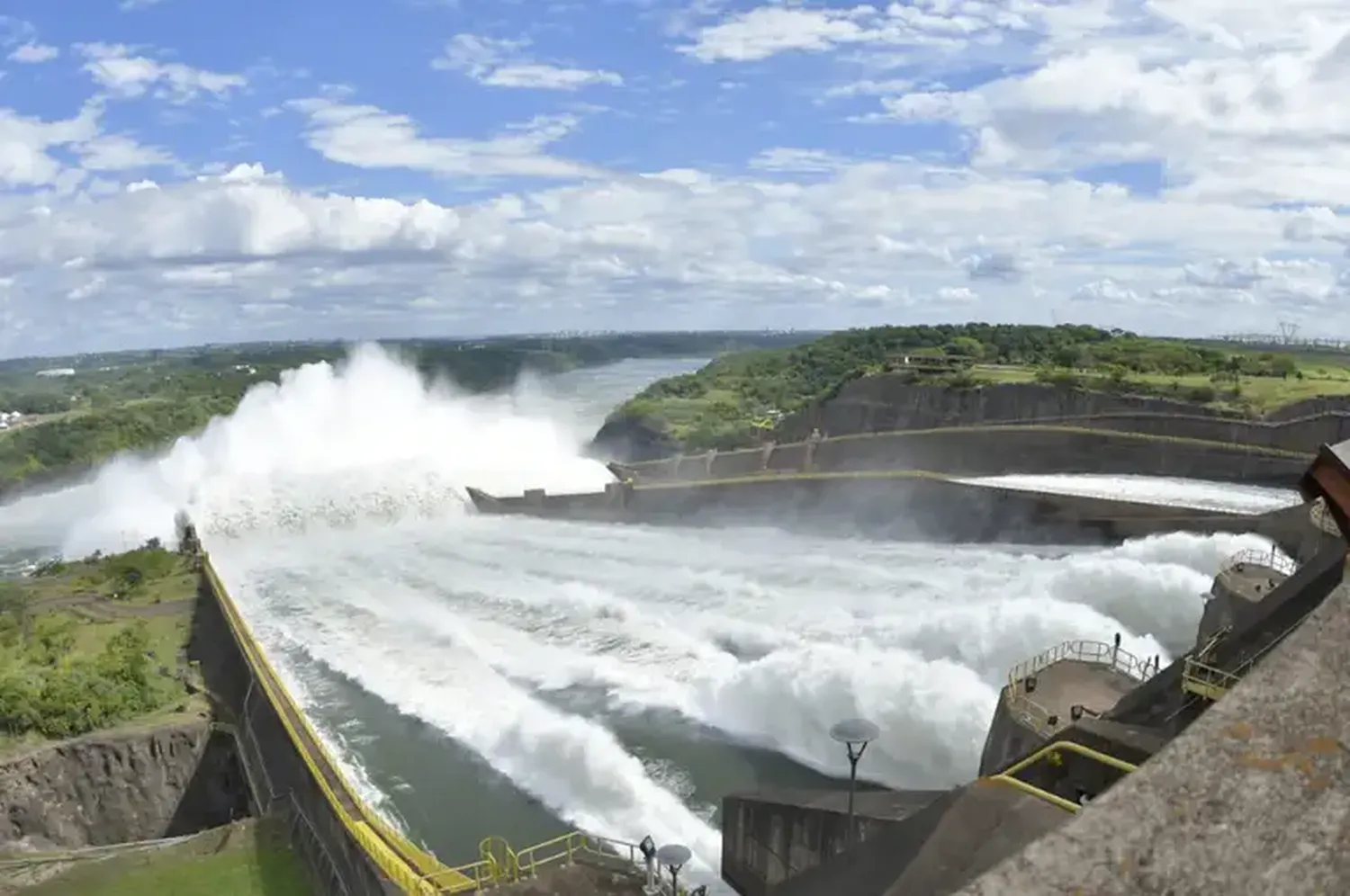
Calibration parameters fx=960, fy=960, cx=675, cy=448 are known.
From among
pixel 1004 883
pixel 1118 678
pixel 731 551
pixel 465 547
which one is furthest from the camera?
pixel 465 547

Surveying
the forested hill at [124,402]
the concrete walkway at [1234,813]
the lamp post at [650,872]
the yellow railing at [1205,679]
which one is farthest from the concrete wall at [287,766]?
the forested hill at [124,402]

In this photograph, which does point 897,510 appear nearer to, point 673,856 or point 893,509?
point 893,509

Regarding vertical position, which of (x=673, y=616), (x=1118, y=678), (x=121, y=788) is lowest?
(x=121, y=788)

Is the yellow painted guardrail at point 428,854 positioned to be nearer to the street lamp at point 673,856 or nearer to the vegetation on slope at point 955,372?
the street lamp at point 673,856

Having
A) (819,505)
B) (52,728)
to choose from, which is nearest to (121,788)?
(52,728)

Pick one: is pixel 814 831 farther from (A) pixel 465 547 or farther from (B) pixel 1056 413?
(B) pixel 1056 413

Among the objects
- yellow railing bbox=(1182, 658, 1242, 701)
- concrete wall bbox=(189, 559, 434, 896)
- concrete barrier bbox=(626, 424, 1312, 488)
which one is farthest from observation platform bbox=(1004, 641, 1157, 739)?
concrete barrier bbox=(626, 424, 1312, 488)
